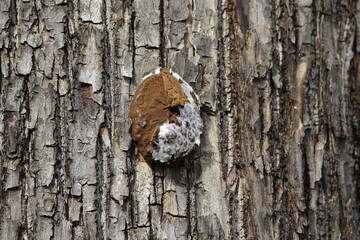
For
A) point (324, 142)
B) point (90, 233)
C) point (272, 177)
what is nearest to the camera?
point (90, 233)

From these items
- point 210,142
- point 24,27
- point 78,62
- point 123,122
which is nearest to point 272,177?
point 210,142

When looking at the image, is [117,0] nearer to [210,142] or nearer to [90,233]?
[210,142]

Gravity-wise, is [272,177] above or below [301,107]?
below
